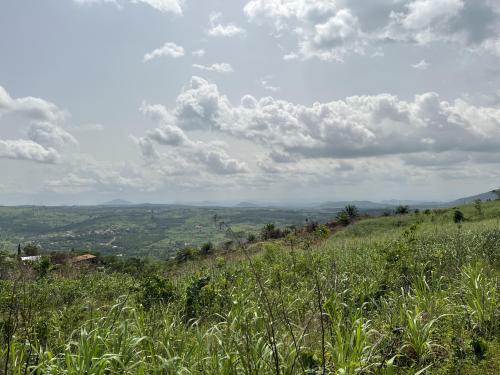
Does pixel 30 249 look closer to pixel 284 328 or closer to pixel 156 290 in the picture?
pixel 156 290

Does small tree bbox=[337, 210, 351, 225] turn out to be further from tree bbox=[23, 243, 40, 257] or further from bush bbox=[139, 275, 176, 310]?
bush bbox=[139, 275, 176, 310]

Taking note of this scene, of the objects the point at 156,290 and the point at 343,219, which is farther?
the point at 343,219

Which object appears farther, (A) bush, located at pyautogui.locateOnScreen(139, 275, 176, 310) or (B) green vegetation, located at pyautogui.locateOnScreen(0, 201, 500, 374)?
(A) bush, located at pyautogui.locateOnScreen(139, 275, 176, 310)

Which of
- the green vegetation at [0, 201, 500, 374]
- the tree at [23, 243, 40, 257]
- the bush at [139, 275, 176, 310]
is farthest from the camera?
the tree at [23, 243, 40, 257]

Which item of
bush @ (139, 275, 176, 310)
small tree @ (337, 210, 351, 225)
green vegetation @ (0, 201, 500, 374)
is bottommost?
small tree @ (337, 210, 351, 225)

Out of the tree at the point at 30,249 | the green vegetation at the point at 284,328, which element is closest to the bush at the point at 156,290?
the green vegetation at the point at 284,328

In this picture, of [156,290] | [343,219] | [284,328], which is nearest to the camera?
[284,328]

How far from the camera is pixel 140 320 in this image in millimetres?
6156

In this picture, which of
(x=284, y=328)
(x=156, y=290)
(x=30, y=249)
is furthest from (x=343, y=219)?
(x=284, y=328)

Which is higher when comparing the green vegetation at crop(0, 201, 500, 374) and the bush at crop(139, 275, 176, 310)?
the green vegetation at crop(0, 201, 500, 374)

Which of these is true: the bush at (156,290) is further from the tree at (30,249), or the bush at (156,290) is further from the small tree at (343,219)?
the small tree at (343,219)

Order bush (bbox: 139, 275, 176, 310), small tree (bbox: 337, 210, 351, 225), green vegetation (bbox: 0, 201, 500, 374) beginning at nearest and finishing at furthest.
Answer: green vegetation (bbox: 0, 201, 500, 374), bush (bbox: 139, 275, 176, 310), small tree (bbox: 337, 210, 351, 225)

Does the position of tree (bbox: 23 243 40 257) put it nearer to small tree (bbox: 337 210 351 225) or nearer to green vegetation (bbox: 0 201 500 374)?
green vegetation (bbox: 0 201 500 374)

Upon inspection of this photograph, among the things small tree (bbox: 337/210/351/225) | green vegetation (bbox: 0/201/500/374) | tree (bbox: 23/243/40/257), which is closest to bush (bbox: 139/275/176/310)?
green vegetation (bbox: 0/201/500/374)
